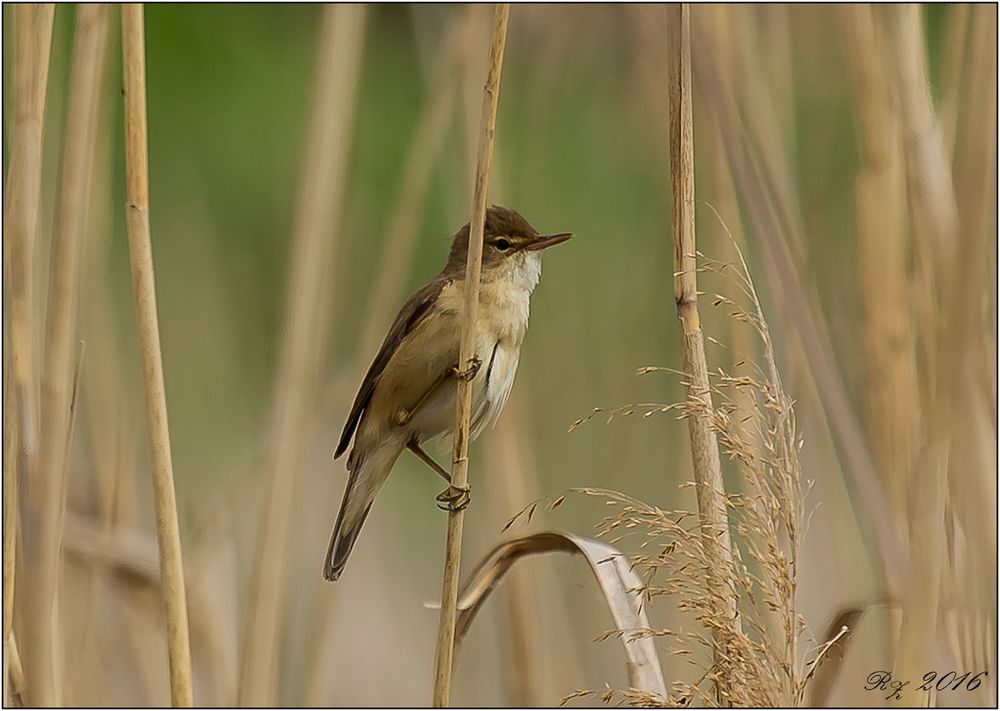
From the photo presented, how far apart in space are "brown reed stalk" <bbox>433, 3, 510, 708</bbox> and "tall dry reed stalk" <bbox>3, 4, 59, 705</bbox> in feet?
2.45

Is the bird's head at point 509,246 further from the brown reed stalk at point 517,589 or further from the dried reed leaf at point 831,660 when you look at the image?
the dried reed leaf at point 831,660

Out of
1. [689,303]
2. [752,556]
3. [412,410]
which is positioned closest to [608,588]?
[752,556]

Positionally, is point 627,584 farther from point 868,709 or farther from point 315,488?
point 315,488

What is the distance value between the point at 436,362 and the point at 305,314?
591mm

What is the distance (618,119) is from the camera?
4.22 meters

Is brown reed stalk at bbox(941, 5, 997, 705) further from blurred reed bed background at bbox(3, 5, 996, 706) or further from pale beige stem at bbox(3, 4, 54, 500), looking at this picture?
pale beige stem at bbox(3, 4, 54, 500)

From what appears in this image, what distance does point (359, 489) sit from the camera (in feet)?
10.00

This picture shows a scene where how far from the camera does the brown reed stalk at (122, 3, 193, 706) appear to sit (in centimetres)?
173

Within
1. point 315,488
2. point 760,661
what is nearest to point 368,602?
point 315,488

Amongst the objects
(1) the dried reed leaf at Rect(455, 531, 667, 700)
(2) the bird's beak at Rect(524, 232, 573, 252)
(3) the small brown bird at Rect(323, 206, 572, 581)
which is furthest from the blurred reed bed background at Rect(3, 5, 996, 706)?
(1) the dried reed leaf at Rect(455, 531, 667, 700)

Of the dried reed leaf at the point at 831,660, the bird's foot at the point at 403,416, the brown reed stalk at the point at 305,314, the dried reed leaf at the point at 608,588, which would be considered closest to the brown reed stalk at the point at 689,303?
the dried reed leaf at the point at 608,588

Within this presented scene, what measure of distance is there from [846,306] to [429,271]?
300 cm

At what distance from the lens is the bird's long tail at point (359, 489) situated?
2971 mm

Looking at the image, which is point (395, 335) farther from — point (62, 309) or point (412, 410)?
point (62, 309)
